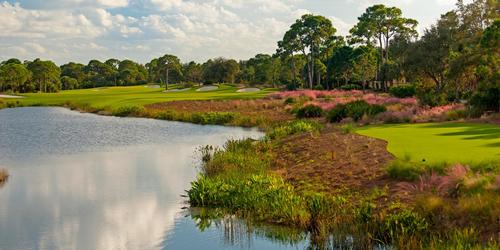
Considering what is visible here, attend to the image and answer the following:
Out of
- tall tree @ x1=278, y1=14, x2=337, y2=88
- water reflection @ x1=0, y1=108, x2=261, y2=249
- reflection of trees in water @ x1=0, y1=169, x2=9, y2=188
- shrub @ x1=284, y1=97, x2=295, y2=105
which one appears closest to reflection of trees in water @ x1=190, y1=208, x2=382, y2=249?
water reflection @ x1=0, y1=108, x2=261, y2=249

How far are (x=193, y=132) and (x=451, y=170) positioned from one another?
2680 cm

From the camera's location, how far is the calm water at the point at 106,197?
13156mm

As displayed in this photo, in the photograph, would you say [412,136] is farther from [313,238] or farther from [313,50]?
[313,50]

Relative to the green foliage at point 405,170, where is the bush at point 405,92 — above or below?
above

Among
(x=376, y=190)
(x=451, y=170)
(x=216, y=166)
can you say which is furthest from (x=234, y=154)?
(x=451, y=170)

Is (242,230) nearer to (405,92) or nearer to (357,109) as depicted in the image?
(357,109)

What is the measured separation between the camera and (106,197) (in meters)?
17.8

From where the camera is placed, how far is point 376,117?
33.0m

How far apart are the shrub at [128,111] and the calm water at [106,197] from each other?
22035 mm

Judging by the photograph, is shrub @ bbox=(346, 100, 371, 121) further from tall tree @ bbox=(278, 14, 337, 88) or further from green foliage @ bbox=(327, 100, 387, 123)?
tall tree @ bbox=(278, 14, 337, 88)

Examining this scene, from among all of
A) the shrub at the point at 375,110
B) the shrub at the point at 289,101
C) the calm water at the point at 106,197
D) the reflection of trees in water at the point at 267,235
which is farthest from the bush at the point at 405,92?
the reflection of trees in water at the point at 267,235

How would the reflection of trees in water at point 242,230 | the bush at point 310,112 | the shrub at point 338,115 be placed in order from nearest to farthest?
1. the reflection of trees in water at point 242,230
2. the shrub at point 338,115
3. the bush at point 310,112

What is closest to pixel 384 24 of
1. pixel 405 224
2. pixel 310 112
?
pixel 310 112

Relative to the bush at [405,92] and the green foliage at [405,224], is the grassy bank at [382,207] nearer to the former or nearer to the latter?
the green foliage at [405,224]
